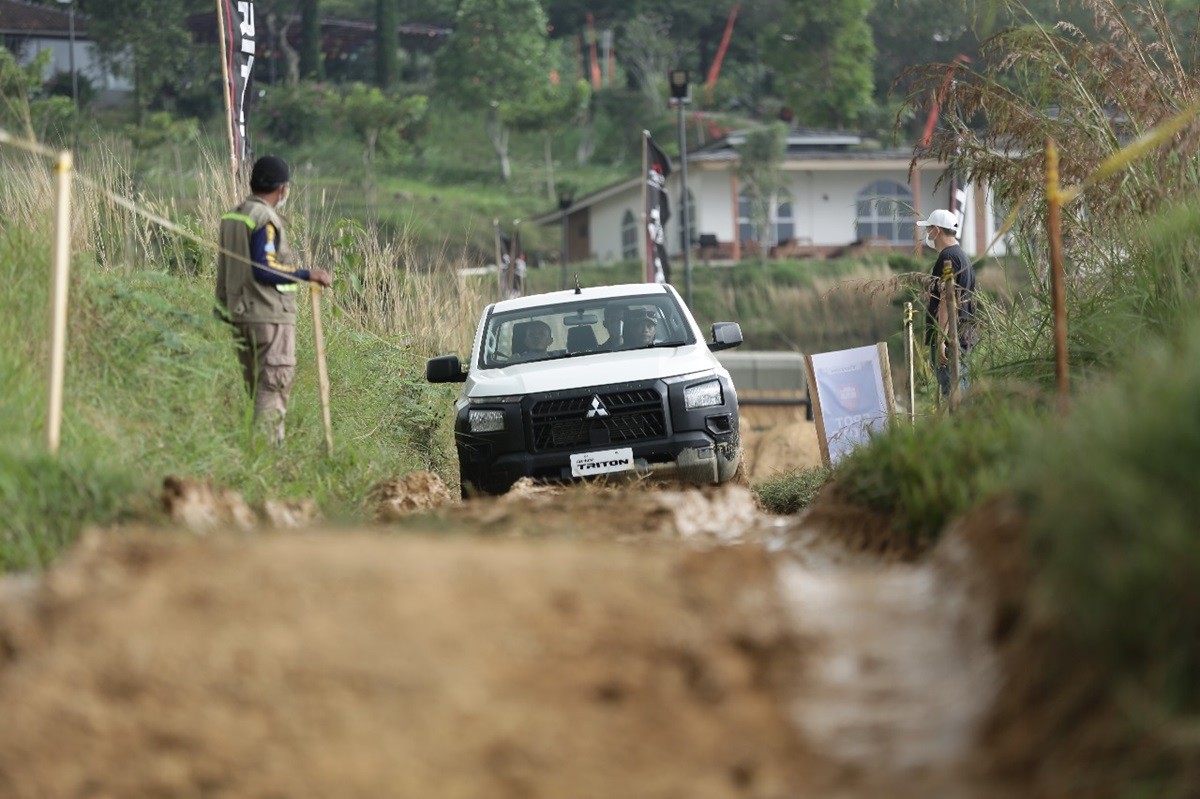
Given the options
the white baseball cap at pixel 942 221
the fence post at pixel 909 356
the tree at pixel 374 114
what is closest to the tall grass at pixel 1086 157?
the white baseball cap at pixel 942 221

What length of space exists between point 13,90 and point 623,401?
46860 millimetres

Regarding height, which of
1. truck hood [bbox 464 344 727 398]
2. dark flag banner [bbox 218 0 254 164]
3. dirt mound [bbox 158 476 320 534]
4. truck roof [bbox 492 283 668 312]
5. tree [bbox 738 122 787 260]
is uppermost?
tree [bbox 738 122 787 260]

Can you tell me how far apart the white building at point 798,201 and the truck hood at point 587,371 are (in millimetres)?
43007

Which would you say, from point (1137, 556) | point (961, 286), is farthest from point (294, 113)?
point (1137, 556)

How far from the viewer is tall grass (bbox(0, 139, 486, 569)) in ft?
22.4

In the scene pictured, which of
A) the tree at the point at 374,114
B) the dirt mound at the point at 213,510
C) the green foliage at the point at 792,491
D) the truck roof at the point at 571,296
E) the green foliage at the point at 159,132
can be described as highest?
the tree at the point at 374,114

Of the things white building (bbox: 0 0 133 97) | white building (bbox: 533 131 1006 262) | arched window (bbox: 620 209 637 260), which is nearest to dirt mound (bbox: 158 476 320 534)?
white building (bbox: 533 131 1006 262)

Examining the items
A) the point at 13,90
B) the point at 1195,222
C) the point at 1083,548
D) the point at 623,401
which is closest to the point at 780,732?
the point at 1083,548

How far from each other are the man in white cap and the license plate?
193cm

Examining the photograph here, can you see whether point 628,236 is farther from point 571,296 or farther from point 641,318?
point 641,318

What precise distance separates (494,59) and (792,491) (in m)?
58.9

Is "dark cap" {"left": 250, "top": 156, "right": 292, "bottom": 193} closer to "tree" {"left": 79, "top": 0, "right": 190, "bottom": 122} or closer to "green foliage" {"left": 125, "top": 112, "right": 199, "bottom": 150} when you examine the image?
"green foliage" {"left": 125, "top": 112, "right": 199, "bottom": 150}

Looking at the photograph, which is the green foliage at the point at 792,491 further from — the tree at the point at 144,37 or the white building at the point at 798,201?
the tree at the point at 144,37

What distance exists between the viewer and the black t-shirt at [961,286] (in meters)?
11.0
